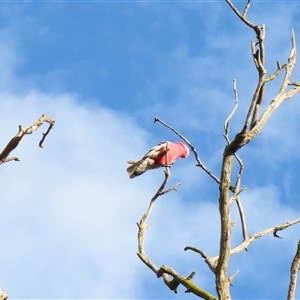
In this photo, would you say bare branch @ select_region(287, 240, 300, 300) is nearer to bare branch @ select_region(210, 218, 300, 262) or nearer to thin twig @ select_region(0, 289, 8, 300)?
bare branch @ select_region(210, 218, 300, 262)

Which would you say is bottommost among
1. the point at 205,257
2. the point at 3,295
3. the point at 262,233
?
the point at 3,295

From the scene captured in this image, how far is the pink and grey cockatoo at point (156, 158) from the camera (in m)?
7.93

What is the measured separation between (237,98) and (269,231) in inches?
49.5

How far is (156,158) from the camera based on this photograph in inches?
316

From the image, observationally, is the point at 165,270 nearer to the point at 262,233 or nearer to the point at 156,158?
the point at 262,233

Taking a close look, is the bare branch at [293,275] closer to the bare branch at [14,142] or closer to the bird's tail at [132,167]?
the bare branch at [14,142]

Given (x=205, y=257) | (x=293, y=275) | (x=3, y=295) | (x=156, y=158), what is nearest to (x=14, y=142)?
(x=3, y=295)

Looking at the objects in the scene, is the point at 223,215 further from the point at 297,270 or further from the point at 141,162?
the point at 141,162

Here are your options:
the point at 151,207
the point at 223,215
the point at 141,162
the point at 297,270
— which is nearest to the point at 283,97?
the point at 223,215

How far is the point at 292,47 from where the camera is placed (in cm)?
455

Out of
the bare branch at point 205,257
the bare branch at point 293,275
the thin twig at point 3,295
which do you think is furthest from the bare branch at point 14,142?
the bare branch at point 293,275

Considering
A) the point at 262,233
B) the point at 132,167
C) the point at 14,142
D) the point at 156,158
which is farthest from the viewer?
the point at 132,167

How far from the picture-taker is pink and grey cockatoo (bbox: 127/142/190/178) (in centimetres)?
793

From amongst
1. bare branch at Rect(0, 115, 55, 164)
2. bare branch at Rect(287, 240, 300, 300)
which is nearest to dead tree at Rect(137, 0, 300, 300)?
bare branch at Rect(287, 240, 300, 300)
